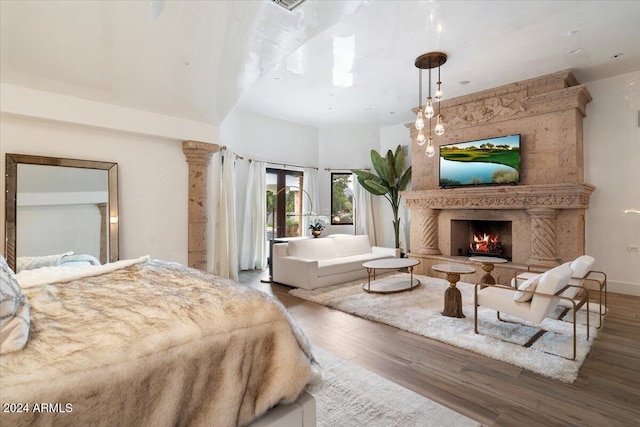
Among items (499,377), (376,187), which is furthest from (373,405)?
(376,187)

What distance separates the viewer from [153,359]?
105 cm

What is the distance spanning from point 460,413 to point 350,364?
0.85 meters

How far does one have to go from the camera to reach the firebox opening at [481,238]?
224 inches

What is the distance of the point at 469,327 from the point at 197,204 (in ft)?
12.4

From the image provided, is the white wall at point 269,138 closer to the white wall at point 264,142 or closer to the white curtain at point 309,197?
the white wall at point 264,142

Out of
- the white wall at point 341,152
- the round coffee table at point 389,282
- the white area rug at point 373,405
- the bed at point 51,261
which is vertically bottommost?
the white area rug at point 373,405

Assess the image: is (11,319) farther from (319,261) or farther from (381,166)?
(381,166)

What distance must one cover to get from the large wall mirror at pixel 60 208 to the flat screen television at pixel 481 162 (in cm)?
539

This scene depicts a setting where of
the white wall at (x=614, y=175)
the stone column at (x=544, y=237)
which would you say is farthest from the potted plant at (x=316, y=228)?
the white wall at (x=614, y=175)

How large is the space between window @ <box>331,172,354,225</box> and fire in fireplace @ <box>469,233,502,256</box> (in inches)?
118

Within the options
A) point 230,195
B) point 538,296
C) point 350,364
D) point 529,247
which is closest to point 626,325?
point 538,296

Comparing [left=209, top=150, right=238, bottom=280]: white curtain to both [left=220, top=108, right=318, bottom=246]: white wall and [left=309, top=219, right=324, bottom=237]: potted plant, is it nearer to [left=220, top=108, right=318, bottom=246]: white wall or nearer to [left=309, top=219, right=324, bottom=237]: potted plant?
[left=220, top=108, right=318, bottom=246]: white wall

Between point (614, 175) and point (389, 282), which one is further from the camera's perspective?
point (389, 282)

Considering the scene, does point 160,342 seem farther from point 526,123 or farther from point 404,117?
point 404,117
